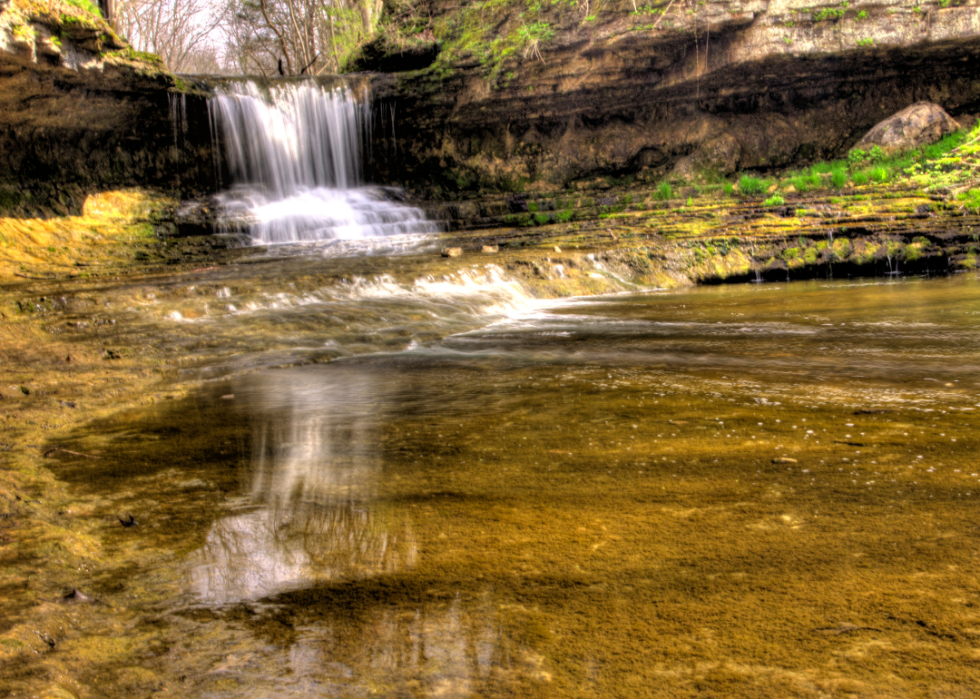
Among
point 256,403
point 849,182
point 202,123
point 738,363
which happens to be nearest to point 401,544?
point 256,403

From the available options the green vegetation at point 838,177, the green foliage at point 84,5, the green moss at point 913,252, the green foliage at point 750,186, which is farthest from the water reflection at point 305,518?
the green vegetation at point 838,177

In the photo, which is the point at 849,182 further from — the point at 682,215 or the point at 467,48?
the point at 467,48

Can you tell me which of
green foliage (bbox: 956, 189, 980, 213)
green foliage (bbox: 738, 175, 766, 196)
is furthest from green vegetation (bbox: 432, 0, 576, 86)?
green foliage (bbox: 956, 189, 980, 213)

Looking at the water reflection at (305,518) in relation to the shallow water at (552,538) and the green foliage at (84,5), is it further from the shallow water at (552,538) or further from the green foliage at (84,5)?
the green foliage at (84,5)

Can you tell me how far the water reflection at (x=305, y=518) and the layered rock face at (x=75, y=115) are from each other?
10943mm

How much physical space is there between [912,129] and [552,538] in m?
15.6

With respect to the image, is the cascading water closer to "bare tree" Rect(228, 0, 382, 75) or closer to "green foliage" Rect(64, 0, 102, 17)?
"green foliage" Rect(64, 0, 102, 17)

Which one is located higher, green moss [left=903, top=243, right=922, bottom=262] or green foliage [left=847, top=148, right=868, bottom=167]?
green foliage [left=847, top=148, right=868, bottom=167]

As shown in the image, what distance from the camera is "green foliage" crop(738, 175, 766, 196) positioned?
45.4 feet

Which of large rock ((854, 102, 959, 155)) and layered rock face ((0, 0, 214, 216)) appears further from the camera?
large rock ((854, 102, 959, 155))

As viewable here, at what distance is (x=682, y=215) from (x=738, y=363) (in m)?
8.67

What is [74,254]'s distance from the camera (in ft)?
37.1

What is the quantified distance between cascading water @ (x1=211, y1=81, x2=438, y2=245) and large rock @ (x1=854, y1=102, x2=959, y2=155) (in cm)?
918

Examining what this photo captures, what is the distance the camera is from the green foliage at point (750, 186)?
1384cm
